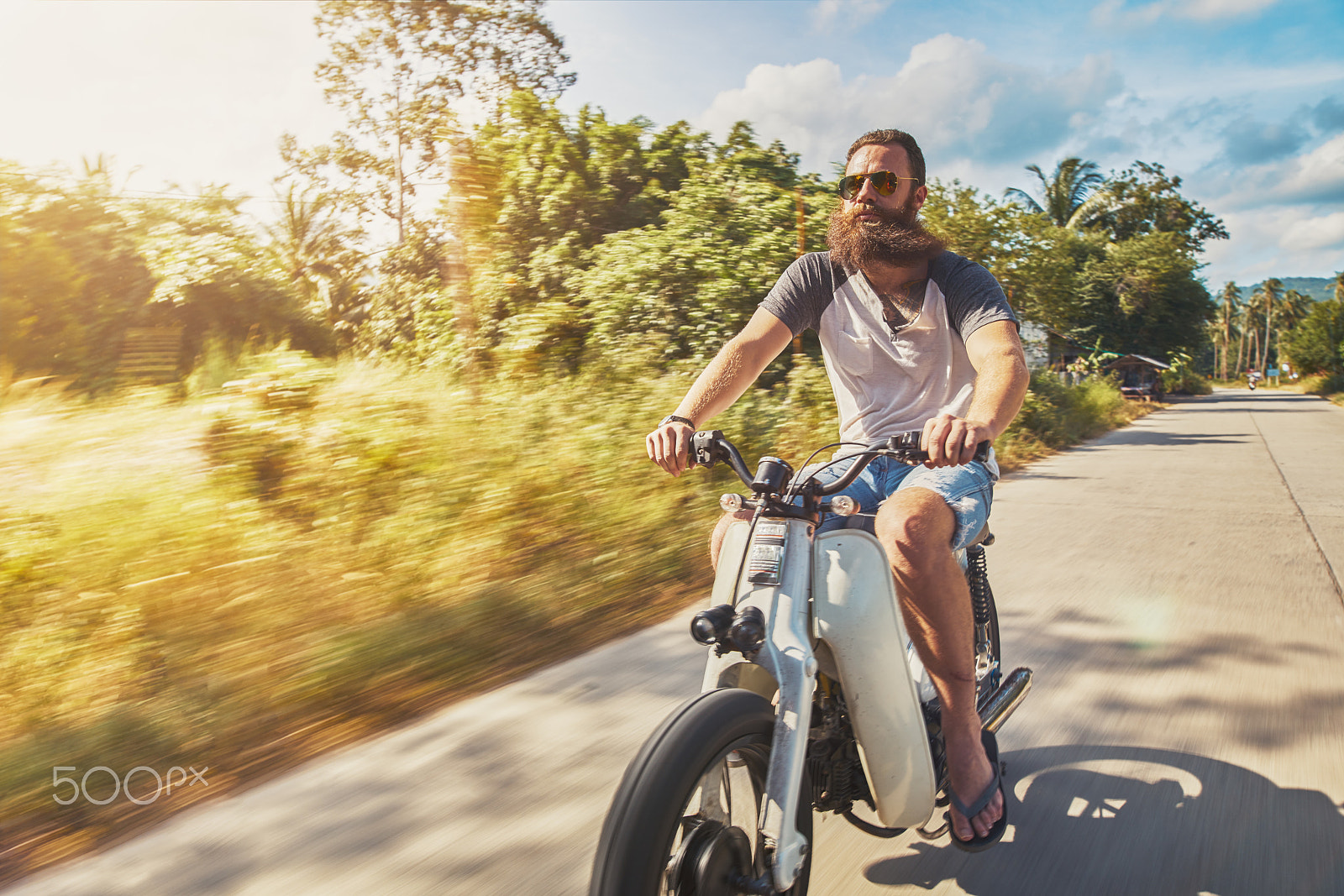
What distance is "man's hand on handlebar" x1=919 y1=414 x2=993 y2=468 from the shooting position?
1.70m

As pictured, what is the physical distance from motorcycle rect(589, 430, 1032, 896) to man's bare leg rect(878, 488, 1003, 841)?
0.20 feet

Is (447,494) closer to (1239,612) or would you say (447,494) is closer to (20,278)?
(1239,612)

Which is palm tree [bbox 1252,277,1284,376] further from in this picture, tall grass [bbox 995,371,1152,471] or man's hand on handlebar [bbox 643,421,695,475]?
man's hand on handlebar [bbox 643,421,695,475]

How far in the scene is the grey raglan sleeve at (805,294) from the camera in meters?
2.48

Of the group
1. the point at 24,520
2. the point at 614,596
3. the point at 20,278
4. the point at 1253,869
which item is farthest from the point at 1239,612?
the point at 20,278

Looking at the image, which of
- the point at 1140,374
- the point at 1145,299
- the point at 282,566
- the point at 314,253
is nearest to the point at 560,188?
the point at 314,253

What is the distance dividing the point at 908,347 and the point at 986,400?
0.36m

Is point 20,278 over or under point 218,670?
over

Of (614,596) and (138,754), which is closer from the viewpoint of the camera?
(138,754)

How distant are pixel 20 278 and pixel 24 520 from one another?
13529 mm

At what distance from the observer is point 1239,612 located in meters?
4.38

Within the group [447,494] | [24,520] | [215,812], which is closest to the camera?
[215,812]

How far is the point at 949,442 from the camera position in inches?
66.7

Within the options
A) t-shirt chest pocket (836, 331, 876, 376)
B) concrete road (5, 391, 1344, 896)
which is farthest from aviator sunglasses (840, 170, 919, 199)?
concrete road (5, 391, 1344, 896)
